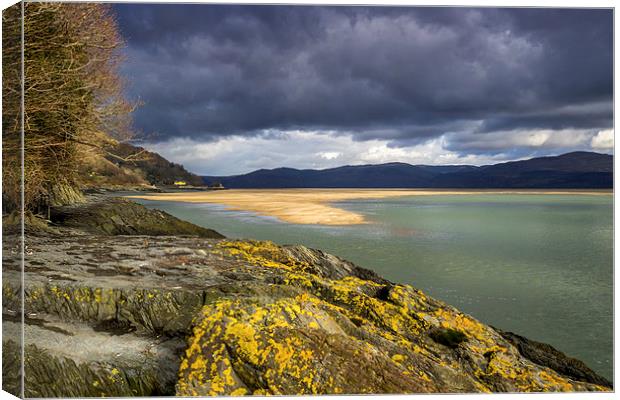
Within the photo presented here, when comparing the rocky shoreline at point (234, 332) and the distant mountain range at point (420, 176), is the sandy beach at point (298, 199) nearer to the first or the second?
the distant mountain range at point (420, 176)

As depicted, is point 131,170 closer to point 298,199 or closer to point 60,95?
point 60,95

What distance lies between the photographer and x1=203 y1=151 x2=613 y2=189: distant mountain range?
840 cm

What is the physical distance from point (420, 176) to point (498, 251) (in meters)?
2.44

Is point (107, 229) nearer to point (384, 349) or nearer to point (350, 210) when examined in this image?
point (350, 210)

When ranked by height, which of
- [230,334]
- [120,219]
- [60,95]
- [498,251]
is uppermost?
[60,95]

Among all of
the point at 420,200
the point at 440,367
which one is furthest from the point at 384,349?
the point at 420,200

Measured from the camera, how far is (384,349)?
554cm

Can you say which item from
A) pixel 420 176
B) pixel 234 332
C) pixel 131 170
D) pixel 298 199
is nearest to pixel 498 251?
pixel 420 176

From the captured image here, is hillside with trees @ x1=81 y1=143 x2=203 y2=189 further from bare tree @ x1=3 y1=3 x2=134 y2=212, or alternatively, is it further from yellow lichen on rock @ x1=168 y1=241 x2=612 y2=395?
yellow lichen on rock @ x1=168 y1=241 x2=612 y2=395

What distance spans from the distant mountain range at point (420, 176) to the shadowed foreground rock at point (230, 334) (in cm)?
230

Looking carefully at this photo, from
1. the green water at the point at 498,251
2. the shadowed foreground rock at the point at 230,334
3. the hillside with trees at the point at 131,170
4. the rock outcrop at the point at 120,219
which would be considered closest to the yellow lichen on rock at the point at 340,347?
the shadowed foreground rock at the point at 230,334

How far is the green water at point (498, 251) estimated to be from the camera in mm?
6812

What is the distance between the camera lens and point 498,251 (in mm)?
7543

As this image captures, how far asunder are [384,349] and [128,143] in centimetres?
647
